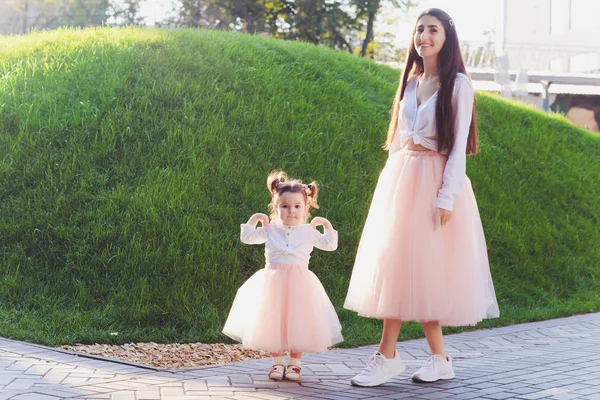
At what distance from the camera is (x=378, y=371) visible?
17.2ft

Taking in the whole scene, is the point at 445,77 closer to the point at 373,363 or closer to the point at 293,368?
the point at 373,363

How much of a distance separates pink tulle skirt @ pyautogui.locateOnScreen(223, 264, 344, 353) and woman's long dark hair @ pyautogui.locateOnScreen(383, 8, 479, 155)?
1122 mm

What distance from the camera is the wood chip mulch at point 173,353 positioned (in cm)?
648

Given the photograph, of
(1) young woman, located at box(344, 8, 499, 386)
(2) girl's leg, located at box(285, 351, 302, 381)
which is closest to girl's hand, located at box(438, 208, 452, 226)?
(1) young woman, located at box(344, 8, 499, 386)

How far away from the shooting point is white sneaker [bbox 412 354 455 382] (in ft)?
17.4

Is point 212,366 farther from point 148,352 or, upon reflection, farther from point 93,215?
point 93,215

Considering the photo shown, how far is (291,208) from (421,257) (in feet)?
2.67

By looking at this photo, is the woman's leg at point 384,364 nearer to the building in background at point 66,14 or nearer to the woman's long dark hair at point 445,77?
the woman's long dark hair at point 445,77

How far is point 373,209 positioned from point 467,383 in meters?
1.19

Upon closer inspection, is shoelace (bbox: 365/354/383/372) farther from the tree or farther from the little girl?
the tree

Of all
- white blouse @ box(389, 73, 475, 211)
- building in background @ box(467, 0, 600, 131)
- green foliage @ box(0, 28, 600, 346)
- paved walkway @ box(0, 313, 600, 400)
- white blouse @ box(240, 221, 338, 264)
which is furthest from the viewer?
building in background @ box(467, 0, 600, 131)

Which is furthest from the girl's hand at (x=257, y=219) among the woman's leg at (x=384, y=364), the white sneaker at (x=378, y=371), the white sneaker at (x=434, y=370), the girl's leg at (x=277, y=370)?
the white sneaker at (x=434, y=370)

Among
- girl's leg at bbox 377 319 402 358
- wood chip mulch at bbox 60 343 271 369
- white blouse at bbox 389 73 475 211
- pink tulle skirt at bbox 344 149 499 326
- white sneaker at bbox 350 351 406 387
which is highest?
white blouse at bbox 389 73 475 211

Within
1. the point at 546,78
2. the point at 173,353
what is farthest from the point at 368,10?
the point at 173,353
